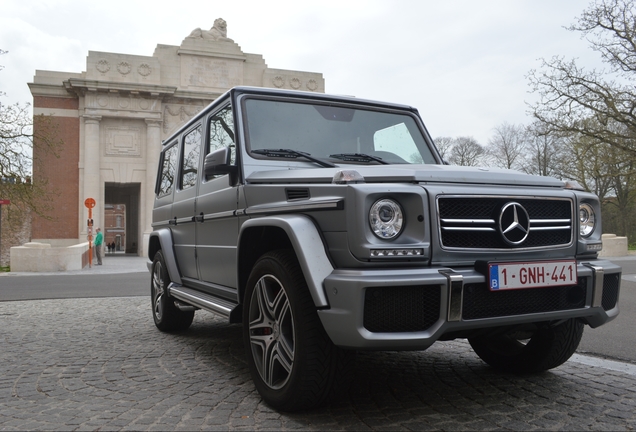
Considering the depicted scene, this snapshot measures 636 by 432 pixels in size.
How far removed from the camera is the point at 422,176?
130 inches

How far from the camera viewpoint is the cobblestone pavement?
3.36 metres

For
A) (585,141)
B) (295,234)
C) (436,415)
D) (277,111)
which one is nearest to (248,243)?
(295,234)

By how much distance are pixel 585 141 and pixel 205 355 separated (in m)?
24.6

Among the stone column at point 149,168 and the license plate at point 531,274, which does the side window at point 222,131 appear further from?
the stone column at point 149,168

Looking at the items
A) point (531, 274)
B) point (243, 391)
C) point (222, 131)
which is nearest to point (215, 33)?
point (222, 131)

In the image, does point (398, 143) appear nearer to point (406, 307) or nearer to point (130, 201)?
point (406, 307)

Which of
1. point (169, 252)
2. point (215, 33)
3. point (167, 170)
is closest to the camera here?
point (169, 252)

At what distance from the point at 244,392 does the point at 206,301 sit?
36.8 inches

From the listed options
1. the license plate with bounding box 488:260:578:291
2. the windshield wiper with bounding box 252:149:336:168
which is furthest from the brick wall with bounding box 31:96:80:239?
the license plate with bounding box 488:260:578:291

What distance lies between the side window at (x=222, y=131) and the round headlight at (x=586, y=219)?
2.47 m

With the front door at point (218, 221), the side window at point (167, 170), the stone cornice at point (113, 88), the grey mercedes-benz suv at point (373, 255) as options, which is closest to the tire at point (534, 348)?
the grey mercedes-benz suv at point (373, 255)

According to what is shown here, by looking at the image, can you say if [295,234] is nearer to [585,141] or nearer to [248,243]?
[248,243]

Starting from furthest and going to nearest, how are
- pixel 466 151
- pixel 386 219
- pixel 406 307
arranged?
1. pixel 466 151
2. pixel 386 219
3. pixel 406 307

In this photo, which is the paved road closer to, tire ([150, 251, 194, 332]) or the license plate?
tire ([150, 251, 194, 332])
